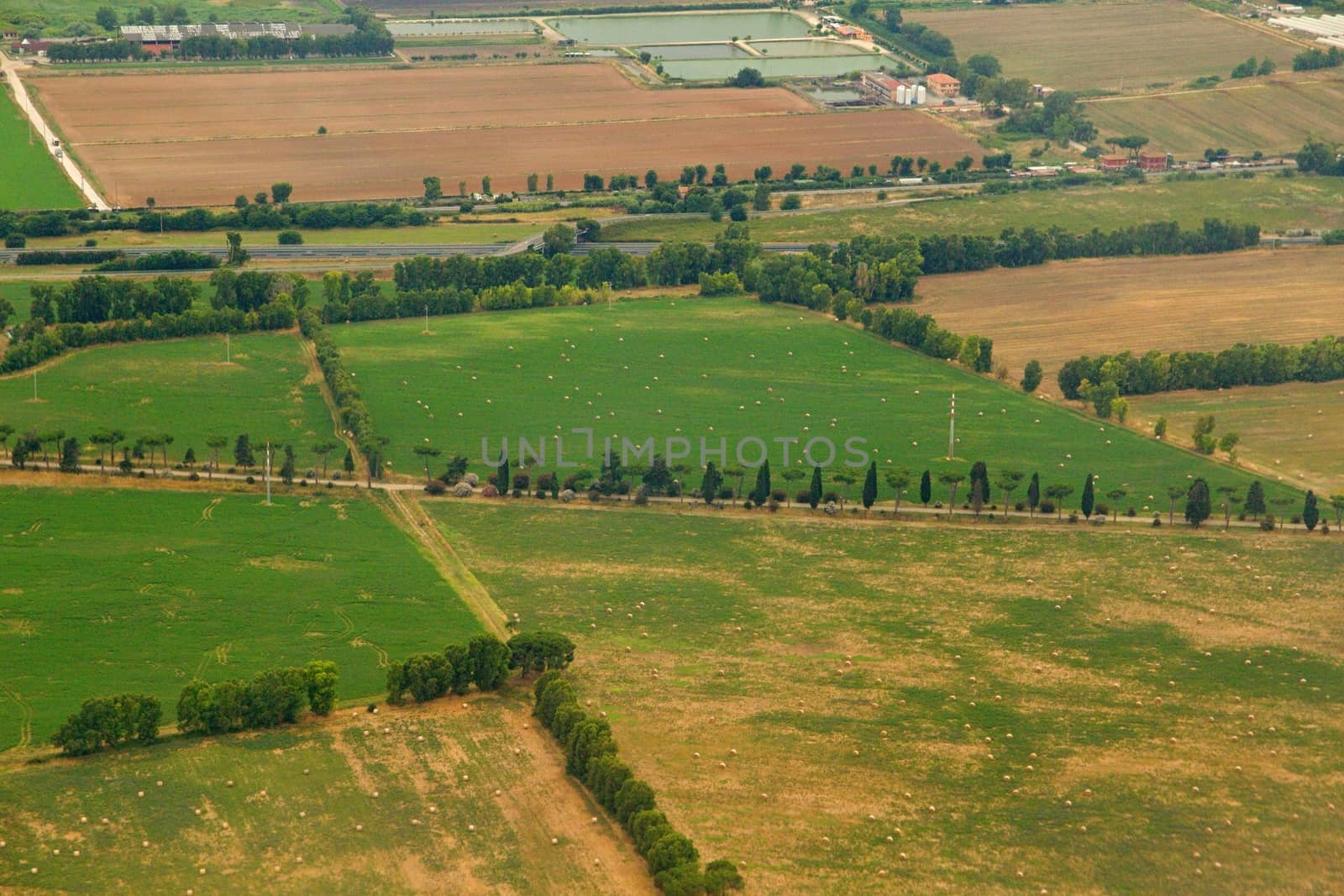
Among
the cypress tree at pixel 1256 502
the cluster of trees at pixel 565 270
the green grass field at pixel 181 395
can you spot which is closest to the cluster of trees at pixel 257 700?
the green grass field at pixel 181 395

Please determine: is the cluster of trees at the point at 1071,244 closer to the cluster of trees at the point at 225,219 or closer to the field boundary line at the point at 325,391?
the cluster of trees at the point at 225,219

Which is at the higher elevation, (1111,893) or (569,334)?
→ (569,334)

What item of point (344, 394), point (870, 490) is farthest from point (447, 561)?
point (870, 490)

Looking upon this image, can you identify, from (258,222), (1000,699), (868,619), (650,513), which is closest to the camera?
(1000,699)

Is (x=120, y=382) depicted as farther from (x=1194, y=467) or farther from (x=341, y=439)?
(x=1194, y=467)

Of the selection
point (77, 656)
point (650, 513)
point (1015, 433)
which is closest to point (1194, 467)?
point (1015, 433)

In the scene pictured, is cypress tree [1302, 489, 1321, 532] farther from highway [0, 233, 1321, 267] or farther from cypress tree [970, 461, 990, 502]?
highway [0, 233, 1321, 267]

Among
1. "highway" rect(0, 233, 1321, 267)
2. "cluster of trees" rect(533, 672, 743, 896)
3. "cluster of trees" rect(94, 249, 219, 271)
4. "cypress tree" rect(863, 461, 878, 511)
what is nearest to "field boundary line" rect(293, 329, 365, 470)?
"cluster of trees" rect(94, 249, 219, 271)
